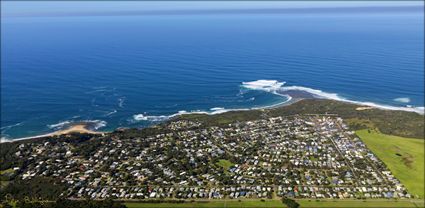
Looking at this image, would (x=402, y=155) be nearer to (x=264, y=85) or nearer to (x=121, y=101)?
(x=264, y=85)

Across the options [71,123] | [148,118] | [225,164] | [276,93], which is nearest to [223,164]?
[225,164]

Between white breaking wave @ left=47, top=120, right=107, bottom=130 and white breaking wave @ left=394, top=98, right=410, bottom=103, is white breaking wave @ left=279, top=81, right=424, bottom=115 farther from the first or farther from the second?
white breaking wave @ left=47, top=120, right=107, bottom=130

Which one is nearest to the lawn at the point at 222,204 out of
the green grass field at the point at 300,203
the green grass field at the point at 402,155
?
the green grass field at the point at 300,203

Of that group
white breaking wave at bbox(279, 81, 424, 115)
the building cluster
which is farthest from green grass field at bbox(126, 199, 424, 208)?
white breaking wave at bbox(279, 81, 424, 115)

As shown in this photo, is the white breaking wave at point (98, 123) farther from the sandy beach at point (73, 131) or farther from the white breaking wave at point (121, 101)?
Answer: the white breaking wave at point (121, 101)

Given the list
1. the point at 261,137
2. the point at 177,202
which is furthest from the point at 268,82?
the point at 177,202
